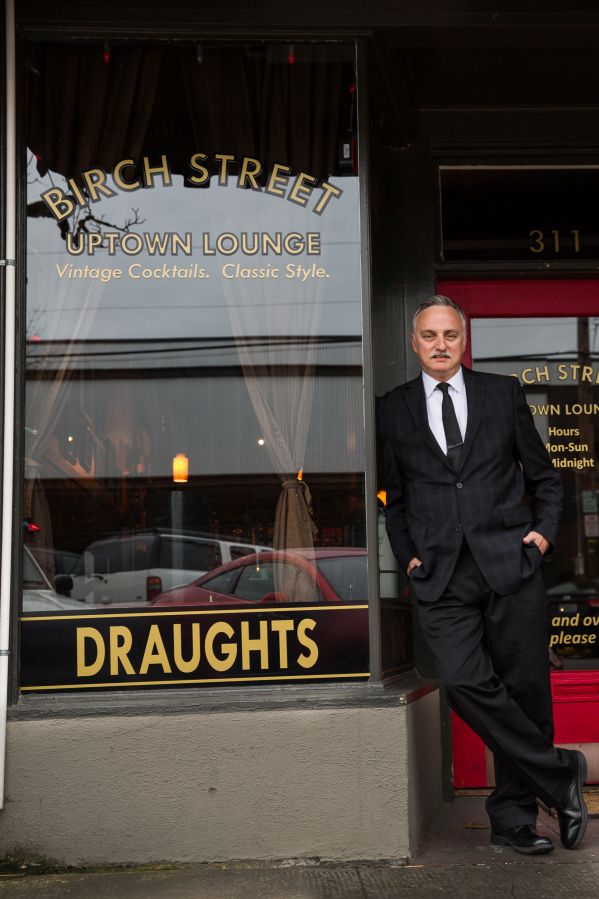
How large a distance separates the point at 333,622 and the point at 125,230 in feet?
6.69

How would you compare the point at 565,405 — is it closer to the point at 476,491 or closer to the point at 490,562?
the point at 476,491

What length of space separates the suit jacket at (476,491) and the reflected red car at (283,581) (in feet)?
0.78

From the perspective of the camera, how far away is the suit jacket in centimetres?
342

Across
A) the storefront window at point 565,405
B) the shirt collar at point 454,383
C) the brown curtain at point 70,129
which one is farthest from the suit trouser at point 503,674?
the brown curtain at point 70,129

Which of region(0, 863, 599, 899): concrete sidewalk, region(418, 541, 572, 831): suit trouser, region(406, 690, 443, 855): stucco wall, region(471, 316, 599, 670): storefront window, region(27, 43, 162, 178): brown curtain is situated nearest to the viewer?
region(0, 863, 599, 899): concrete sidewalk

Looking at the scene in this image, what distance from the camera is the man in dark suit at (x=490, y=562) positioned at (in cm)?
333

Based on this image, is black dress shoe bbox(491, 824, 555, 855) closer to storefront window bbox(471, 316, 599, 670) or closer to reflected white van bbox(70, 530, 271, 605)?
storefront window bbox(471, 316, 599, 670)

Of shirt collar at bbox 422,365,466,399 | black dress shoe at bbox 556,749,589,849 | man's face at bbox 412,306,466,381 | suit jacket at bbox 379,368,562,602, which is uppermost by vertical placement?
man's face at bbox 412,306,466,381

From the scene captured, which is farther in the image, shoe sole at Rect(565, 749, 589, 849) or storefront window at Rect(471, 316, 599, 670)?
storefront window at Rect(471, 316, 599, 670)

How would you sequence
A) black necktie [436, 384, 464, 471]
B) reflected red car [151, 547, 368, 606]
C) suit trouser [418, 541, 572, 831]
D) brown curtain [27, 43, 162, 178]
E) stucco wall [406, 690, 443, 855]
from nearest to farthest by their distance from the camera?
1. suit trouser [418, 541, 572, 831]
2. stucco wall [406, 690, 443, 855]
3. black necktie [436, 384, 464, 471]
4. reflected red car [151, 547, 368, 606]
5. brown curtain [27, 43, 162, 178]

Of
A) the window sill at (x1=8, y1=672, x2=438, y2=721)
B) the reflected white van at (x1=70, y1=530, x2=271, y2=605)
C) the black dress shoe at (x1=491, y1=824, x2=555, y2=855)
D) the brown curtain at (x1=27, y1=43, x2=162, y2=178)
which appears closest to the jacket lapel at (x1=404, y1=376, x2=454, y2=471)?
the reflected white van at (x1=70, y1=530, x2=271, y2=605)

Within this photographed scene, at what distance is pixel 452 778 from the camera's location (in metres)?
4.23

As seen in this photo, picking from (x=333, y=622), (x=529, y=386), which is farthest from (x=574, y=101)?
(x=333, y=622)

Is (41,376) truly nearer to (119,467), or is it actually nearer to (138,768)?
(119,467)
